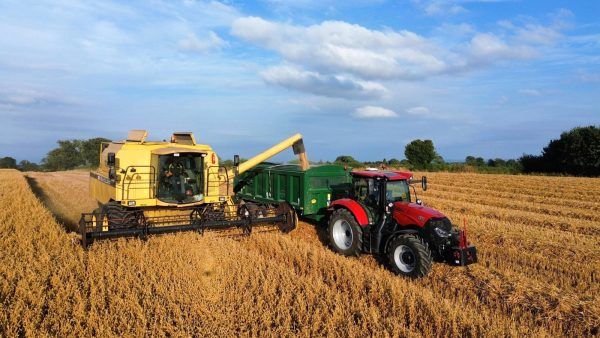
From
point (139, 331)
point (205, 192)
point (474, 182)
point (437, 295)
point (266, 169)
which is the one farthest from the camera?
point (474, 182)

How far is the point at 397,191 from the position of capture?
848 centimetres

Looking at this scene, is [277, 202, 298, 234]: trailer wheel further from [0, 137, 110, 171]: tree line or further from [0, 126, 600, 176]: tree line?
[0, 137, 110, 171]: tree line

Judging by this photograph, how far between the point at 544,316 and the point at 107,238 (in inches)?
287

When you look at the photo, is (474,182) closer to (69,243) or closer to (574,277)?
(574,277)

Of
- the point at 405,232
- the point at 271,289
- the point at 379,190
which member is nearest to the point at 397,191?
the point at 379,190

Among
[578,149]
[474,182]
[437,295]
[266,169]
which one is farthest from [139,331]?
[578,149]

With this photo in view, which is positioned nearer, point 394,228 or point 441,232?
point 441,232

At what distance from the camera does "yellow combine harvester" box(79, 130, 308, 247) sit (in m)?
9.50

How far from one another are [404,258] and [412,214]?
0.78 meters

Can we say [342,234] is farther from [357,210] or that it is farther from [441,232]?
[441,232]

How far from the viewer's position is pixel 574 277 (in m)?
7.51

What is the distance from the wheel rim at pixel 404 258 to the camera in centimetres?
726

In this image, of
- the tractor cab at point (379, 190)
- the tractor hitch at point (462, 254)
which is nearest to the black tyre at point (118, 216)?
the tractor cab at point (379, 190)

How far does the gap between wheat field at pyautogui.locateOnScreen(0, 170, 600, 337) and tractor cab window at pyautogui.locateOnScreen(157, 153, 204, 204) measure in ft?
3.52
